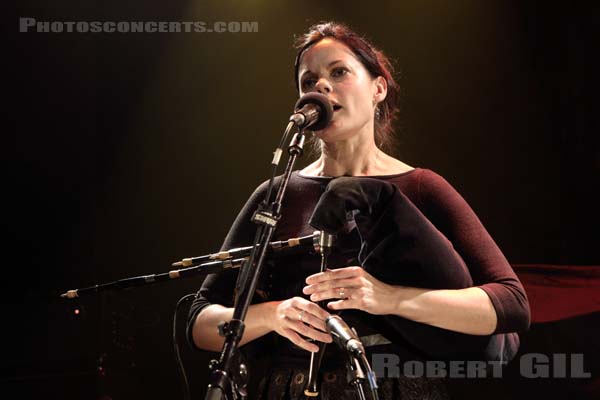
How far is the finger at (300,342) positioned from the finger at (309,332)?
14mm

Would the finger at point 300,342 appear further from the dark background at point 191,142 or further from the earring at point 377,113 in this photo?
the dark background at point 191,142

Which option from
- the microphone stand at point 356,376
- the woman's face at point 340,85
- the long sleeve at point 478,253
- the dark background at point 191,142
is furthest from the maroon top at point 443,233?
the dark background at point 191,142

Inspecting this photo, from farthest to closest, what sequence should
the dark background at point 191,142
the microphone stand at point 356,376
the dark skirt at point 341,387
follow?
the dark background at point 191,142 < the dark skirt at point 341,387 < the microphone stand at point 356,376

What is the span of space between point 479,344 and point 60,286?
1.51 m

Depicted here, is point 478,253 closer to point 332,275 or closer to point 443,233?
point 443,233

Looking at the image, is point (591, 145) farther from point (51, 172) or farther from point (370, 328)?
point (51, 172)

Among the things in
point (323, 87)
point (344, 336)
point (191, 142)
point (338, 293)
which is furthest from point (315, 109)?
point (191, 142)

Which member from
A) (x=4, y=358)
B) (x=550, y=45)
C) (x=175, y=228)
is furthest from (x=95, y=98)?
(x=550, y=45)

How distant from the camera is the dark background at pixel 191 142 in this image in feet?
7.45

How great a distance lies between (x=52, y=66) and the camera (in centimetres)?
234

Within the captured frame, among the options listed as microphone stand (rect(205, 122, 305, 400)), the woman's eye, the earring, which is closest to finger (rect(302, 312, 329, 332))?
microphone stand (rect(205, 122, 305, 400))

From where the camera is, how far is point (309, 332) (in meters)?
1.20

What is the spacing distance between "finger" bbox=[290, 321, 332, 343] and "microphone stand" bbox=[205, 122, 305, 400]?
0.13 metres

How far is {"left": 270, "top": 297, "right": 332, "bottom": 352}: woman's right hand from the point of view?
3.89 feet
